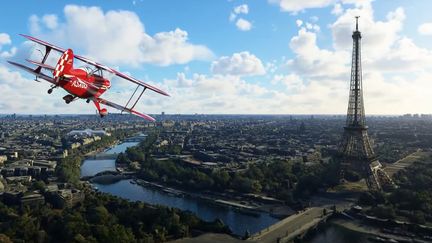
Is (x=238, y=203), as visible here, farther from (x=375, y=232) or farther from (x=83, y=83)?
(x=83, y=83)

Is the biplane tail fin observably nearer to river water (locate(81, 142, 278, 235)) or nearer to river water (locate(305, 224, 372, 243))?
river water (locate(81, 142, 278, 235))

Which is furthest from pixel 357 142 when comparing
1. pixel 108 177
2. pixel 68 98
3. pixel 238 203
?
pixel 68 98

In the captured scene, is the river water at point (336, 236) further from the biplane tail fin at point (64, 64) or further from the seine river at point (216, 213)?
the biplane tail fin at point (64, 64)

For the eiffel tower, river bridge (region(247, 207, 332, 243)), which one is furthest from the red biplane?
the eiffel tower

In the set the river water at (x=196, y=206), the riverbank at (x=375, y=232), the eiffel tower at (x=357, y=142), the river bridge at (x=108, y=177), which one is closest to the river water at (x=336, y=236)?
the riverbank at (x=375, y=232)

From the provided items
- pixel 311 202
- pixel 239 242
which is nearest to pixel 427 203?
pixel 311 202

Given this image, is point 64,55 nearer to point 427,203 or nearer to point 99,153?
point 427,203
